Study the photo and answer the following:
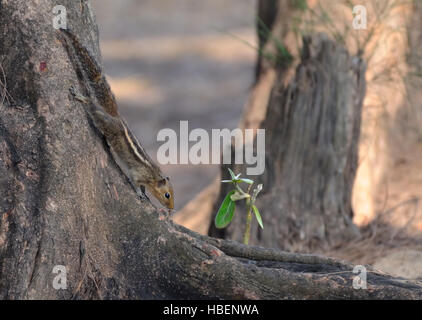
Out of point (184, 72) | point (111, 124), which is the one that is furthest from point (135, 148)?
point (184, 72)

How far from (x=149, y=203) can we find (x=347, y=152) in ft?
8.32

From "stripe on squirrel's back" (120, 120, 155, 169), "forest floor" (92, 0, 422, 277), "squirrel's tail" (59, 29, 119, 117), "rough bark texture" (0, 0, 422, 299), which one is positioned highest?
"forest floor" (92, 0, 422, 277)

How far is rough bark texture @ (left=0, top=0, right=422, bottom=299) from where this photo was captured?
2609 millimetres

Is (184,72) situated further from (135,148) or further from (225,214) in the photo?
(225,214)

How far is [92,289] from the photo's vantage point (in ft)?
8.98

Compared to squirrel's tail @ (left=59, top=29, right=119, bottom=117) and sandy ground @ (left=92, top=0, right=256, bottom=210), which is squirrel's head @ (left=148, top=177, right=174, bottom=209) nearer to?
squirrel's tail @ (left=59, top=29, right=119, bottom=117)

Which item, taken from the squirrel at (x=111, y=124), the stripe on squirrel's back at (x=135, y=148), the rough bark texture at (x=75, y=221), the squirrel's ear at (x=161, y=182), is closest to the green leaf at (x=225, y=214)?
the rough bark texture at (x=75, y=221)

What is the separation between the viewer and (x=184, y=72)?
13.6 m

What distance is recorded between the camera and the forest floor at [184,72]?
9228 millimetres

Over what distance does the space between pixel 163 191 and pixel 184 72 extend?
10008 mm

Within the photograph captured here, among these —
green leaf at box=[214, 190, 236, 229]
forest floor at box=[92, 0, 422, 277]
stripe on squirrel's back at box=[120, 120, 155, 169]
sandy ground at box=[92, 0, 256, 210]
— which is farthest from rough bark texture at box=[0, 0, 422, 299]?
sandy ground at box=[92, 0, 256, 210]

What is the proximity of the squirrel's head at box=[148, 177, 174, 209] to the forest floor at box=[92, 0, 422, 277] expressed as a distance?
1.98 meters

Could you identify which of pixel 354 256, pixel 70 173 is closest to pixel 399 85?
pixel 354 256

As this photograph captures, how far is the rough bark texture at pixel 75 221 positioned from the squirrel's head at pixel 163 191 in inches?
36.0
